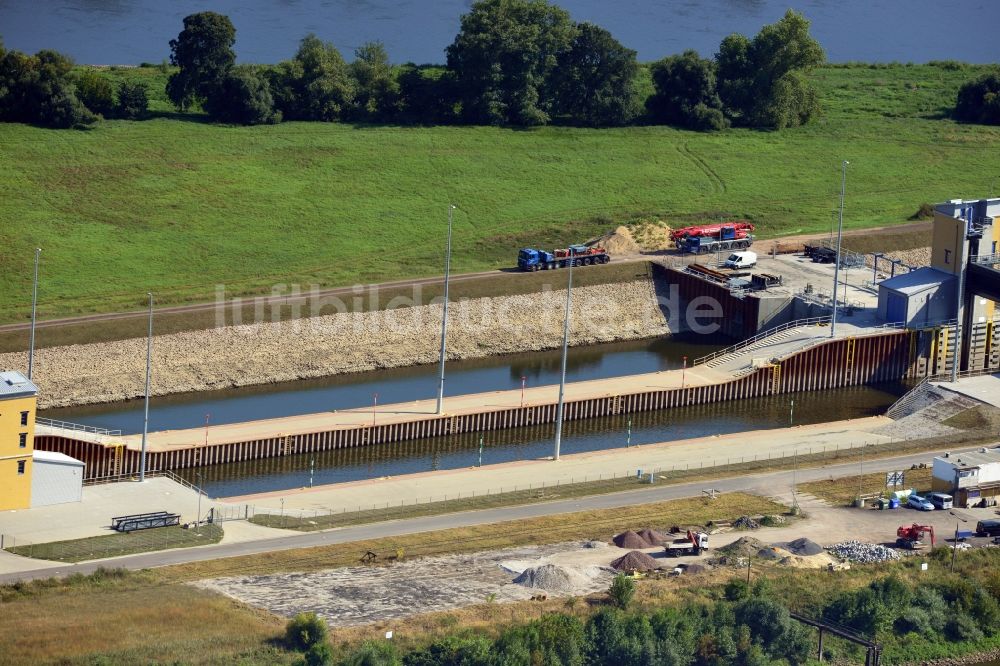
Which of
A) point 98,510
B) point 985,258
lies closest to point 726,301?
point 985,258

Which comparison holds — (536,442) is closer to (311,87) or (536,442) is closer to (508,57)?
(311,87)

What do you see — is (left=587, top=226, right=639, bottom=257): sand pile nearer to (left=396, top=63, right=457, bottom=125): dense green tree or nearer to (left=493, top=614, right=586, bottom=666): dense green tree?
(left=396, top=63, right=457, bottom=125): dense green tree

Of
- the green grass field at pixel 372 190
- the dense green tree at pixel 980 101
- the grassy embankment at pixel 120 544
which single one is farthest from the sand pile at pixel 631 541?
the dense green tree at pixel 980 101

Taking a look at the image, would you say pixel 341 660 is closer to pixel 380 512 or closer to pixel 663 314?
pixel 380 512

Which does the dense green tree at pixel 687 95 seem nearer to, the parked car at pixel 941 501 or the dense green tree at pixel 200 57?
the dense green tree at pixel 200 57

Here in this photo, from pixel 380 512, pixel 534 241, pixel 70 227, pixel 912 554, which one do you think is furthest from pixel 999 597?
pixel 70 227

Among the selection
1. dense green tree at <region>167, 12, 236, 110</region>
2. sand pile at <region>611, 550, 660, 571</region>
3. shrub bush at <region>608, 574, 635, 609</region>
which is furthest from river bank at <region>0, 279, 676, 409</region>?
dense green tree at <region>167, 12, 236, 110</region>
